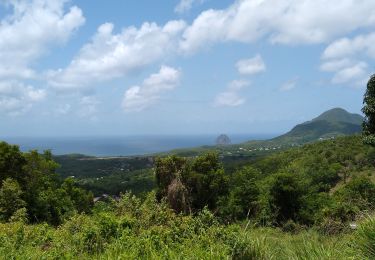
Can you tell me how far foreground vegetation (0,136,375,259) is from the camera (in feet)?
18.1

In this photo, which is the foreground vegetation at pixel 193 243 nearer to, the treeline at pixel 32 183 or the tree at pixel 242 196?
the treeline at pixel 32 183

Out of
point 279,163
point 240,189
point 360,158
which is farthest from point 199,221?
point 279,163

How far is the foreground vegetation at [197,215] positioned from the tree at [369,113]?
2.66m

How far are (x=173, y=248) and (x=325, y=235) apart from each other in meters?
2.04

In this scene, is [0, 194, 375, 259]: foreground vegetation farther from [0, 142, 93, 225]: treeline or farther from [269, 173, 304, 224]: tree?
[269, 173, 304, 224]: tree

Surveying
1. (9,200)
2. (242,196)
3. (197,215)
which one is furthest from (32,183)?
(197,215)

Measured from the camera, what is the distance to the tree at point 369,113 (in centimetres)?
1775

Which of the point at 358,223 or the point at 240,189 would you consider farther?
the point at 240,189

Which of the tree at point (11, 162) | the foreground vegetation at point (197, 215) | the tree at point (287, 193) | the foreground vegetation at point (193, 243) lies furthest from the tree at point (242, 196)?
the foreground vegetation at point (193, 243)

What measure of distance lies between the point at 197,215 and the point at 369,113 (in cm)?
1282

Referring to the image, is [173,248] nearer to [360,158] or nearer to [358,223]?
[358,223]

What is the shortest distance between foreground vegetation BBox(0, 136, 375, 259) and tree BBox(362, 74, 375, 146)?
8.71ft

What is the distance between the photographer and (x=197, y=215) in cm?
785

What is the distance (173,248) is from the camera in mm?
6027
